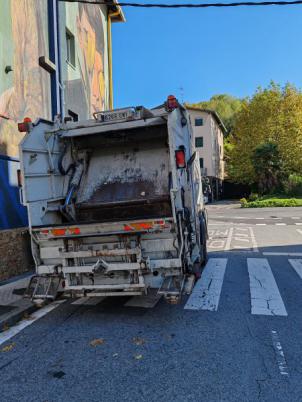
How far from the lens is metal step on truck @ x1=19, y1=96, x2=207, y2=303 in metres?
5.19

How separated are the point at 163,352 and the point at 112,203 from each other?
9.38 ft

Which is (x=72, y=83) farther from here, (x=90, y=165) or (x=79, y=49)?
(x=90, y=165)

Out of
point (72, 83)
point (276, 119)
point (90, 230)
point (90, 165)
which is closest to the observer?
point (90, 230)

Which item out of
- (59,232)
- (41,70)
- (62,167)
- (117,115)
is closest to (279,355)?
(59,232)

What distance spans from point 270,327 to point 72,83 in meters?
10.5

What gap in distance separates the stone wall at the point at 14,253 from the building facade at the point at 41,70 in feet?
0.13

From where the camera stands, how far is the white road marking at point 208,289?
5.90m

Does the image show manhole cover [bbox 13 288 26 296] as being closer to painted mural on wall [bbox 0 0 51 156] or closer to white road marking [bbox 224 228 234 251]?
painted mural on wall [bbox 0 0 51 156]

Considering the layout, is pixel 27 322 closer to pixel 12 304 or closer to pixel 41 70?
pixel 12 304

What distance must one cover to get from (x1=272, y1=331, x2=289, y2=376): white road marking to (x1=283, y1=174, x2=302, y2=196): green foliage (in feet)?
109

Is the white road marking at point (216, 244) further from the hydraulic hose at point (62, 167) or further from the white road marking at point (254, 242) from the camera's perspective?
the hydraulic hose at point (62, 167)

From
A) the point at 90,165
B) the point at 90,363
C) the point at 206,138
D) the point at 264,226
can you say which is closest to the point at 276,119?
the point at 206,138

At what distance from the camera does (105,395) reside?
333cm

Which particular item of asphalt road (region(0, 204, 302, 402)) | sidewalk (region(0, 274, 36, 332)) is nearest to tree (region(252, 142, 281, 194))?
asphalt road (region(0, 204, 302, 402))
